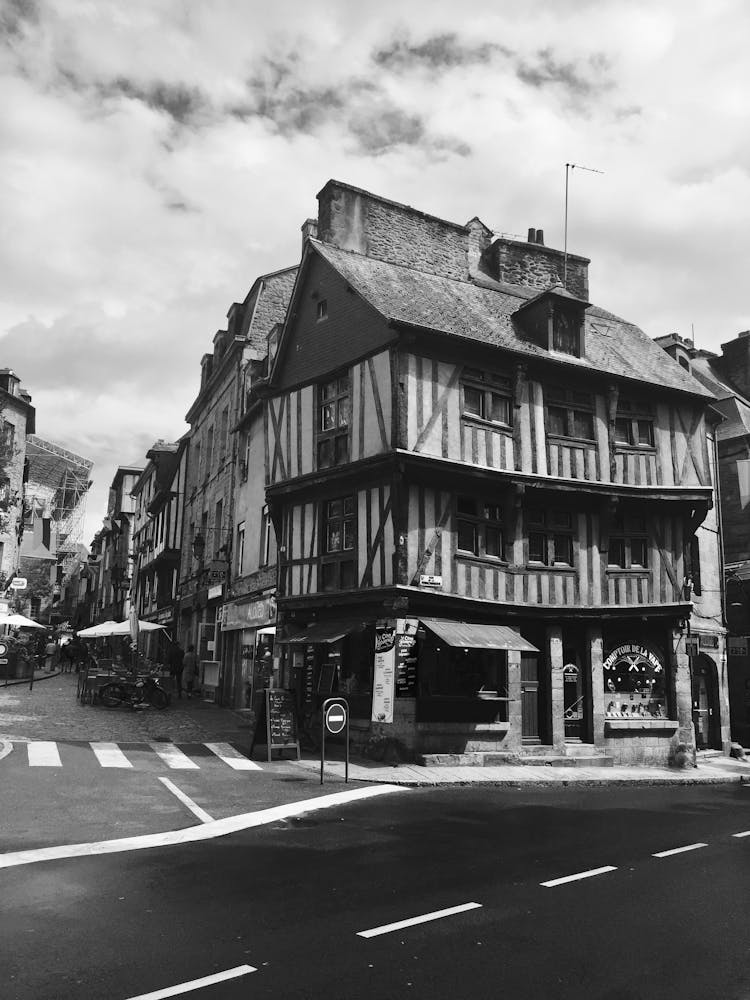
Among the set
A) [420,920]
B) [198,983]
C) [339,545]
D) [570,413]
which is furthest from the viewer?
[570,413]

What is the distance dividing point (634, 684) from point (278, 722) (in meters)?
7.90

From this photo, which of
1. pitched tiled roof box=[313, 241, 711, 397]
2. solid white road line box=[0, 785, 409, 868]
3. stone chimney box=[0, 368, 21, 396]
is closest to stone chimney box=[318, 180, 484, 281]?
pitched tiled roof box=[313, 241, 711, 397]

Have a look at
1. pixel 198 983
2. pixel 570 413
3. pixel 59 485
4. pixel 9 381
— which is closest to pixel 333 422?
pixel 570 413

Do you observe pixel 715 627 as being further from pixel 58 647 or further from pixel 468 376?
pixel 58 647

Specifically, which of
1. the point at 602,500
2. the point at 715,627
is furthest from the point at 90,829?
the point at 715,627

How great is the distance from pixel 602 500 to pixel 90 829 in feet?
41.0

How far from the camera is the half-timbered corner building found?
16.1m

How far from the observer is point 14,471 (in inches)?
1903

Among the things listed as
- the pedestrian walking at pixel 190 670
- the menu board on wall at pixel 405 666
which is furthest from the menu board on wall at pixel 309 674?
the pedestrian walking at pixel 190 670

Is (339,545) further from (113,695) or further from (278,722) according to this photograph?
(113,695)

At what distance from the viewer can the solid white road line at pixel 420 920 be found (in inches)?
217

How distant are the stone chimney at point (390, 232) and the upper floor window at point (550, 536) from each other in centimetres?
718

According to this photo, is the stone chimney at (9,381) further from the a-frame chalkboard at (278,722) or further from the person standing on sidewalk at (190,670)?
the a-frame chalkboard at (278,722)

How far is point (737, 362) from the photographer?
31.5 metres
